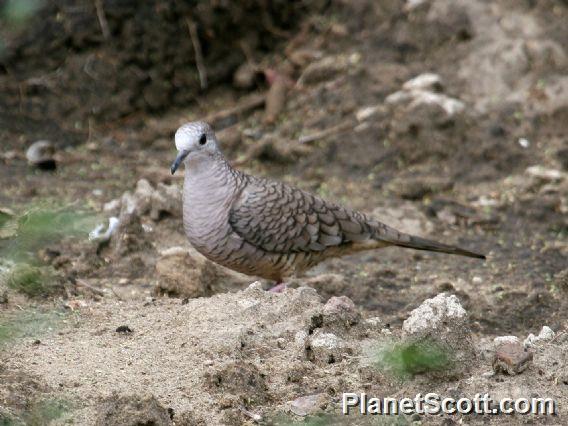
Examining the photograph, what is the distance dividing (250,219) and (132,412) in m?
2.12

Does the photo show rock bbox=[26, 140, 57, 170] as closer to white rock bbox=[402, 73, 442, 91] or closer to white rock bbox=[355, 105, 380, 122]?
white rock bbox=[355, 105, 380, 122]

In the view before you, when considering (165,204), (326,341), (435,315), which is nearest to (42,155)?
(165,204)

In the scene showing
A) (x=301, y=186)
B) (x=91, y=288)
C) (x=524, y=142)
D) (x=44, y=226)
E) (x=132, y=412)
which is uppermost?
(x=44, y=226)

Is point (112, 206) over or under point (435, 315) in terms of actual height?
under

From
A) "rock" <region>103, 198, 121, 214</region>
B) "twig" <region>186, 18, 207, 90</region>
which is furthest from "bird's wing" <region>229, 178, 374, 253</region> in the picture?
"twig" <region>186, 18, 207, 90</region>

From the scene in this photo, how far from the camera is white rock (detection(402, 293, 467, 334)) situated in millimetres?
3916

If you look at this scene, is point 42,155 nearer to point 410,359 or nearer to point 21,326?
point 21,326

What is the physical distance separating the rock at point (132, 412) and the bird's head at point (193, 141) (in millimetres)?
2008

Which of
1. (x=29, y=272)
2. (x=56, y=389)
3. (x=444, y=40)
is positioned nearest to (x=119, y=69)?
(x=444, y=40)

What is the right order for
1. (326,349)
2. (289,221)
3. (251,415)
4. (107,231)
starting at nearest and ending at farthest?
(251,415)
(326,349)
(289,221)
(107,231)

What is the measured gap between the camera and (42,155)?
7680 mm

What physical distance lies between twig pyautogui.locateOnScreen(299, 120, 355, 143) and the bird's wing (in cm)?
211

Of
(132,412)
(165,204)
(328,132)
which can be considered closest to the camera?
(132,412)

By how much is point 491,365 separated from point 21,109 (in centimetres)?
494
